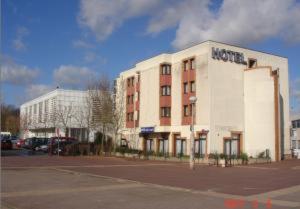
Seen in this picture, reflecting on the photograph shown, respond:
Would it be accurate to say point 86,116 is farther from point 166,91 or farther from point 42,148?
point 166,91

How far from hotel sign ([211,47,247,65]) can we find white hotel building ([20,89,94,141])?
28.5m

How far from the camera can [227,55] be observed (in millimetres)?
48125

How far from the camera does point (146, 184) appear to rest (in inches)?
776

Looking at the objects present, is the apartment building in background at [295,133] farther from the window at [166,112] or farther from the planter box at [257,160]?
the planter box at [257,160]

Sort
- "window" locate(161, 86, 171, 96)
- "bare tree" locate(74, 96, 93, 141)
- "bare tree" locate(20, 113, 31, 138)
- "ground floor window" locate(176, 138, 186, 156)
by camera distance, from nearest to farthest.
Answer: "ground floor window" locate(176, 138, 186, 156) < "window" locate(161, 86, 171, 96) < "bare tree" locate(74, 96, 93, 141) < "bare tree" locate(20, 113, 31, 138)

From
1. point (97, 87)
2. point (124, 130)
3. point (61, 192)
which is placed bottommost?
point (61, 192)

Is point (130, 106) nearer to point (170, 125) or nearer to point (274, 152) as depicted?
point (170, 125)

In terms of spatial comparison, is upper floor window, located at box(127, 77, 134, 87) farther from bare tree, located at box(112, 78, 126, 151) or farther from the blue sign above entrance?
the blue sign above entrance

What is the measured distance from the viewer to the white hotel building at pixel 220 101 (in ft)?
153

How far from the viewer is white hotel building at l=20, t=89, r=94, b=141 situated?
80494mm

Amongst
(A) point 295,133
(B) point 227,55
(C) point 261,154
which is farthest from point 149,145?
(A) point 295,133

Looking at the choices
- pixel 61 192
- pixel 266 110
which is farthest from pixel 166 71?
pixel 61 192

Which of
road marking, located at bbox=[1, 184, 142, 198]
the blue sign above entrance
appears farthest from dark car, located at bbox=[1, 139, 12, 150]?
road marking, located at bbox=[1, 184, 142, 198]

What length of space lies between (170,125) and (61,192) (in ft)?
119
